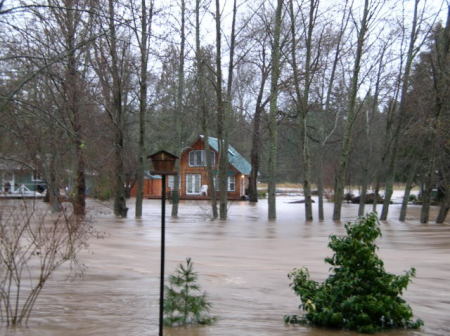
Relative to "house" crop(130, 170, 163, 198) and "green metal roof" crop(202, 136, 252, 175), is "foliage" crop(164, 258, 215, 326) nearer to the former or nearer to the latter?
"green metal roof" crop(202, 136, 252, 175)

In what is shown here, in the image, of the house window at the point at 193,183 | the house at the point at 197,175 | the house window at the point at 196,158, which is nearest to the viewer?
the house at the point at 197,175

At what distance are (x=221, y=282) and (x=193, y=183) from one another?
4803 centimetres

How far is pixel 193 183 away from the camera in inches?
2314

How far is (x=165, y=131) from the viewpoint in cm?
5109

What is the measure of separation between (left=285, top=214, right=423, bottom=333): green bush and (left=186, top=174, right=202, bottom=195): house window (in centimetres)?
5129

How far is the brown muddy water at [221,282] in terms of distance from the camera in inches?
295

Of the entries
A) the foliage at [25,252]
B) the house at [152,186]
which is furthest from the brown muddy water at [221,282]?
the house at [152,186]

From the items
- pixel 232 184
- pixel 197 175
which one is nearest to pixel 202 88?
pixel 197 175

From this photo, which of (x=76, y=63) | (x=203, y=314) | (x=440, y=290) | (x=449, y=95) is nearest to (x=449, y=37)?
(x=449, y=95)

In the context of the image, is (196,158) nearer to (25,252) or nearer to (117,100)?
(117,100)

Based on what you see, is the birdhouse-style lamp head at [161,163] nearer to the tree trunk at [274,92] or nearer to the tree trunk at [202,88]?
the tree trunk at [202,88]

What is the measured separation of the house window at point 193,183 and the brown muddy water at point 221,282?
3588cm

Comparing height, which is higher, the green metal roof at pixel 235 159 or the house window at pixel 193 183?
the green metal roof at pixel 235 159

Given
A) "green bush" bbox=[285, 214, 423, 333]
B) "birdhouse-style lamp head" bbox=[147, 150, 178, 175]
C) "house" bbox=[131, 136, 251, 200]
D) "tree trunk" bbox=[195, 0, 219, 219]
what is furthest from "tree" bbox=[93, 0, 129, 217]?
"house" bbox=[131, 136, 251, 200]
